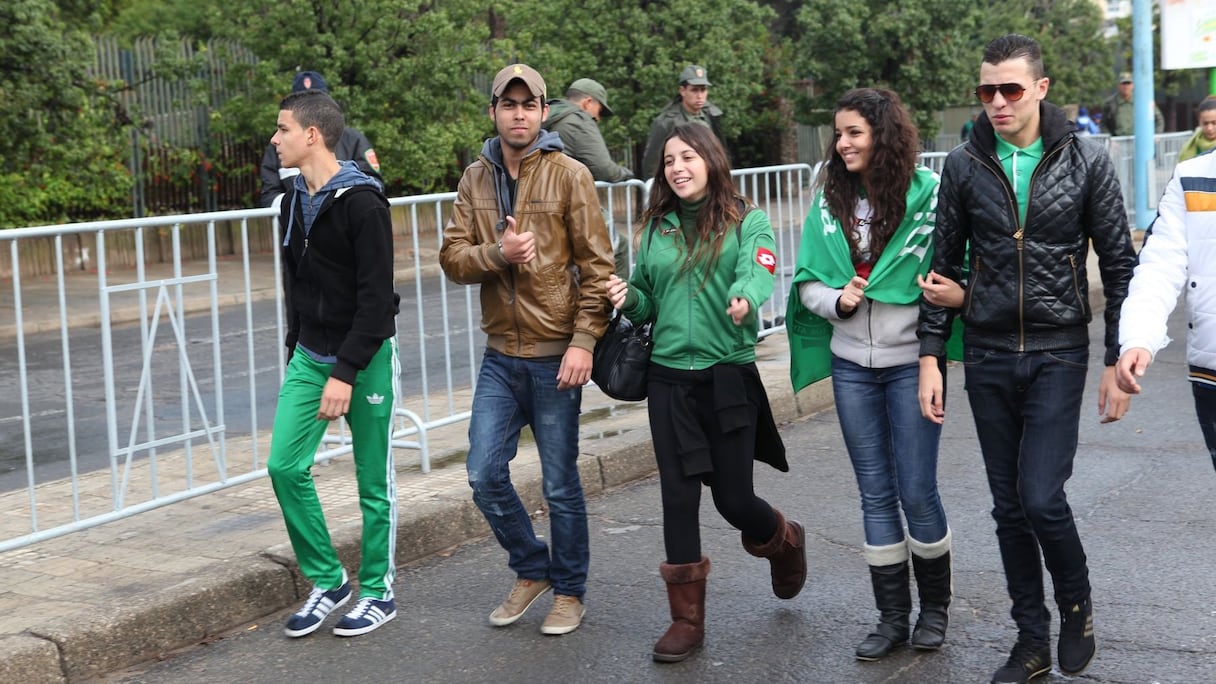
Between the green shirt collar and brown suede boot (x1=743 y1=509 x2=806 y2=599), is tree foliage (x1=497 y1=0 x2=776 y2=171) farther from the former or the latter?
the green shirt collar

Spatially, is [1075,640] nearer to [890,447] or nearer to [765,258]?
[890,447]

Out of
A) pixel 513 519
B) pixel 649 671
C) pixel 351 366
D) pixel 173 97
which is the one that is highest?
pixel 173 97

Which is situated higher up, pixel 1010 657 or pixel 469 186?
pixel 469 186

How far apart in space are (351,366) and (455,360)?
12.2 ft

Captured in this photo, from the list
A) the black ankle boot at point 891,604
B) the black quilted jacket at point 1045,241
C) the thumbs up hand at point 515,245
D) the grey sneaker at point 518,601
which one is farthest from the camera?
the grey sneaker at point 518,601

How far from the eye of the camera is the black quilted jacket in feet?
13.2

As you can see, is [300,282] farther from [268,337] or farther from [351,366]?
[268,337]

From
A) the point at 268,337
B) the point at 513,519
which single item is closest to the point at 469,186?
the point at 513,519

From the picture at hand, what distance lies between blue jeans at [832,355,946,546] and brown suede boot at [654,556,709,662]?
56 centimetres

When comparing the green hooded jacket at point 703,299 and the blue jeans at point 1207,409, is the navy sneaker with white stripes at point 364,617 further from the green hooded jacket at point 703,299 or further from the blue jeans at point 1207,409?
the blue jeans at point 1207,409

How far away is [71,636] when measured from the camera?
14.7ft

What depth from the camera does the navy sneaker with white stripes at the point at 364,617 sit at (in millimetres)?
4820

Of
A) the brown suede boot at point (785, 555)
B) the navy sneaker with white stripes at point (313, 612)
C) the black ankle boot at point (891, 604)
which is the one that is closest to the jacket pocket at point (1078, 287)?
the black ankle boot at point (891, 604)

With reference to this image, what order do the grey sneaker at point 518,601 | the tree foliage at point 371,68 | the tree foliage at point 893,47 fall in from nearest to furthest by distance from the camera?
the grey sneaker at point 518,601 < the tree foliage at point 371,68 < the tree foliage at point 893,47
